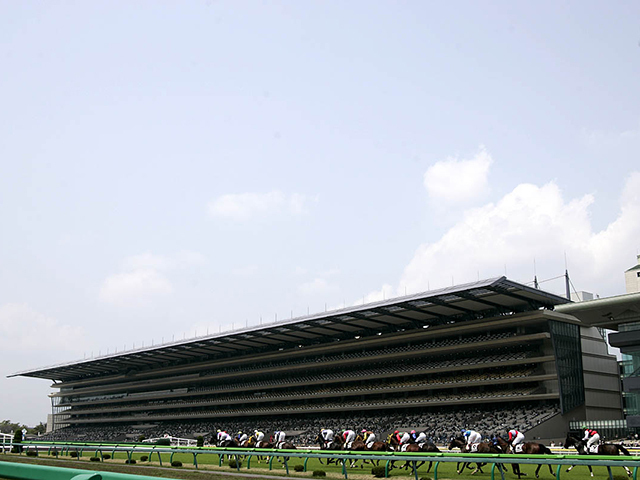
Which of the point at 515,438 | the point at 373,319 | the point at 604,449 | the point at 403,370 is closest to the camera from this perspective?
the point at 604,449

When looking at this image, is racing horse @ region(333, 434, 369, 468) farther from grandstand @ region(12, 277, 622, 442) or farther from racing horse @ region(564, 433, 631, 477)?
grandstand @ region(12, 277, 622, 442)

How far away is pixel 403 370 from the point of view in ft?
211

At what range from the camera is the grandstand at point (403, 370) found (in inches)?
2147

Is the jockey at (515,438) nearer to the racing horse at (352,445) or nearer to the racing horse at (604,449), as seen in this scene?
the racing horse at (604,449)

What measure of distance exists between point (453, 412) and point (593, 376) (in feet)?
41.8

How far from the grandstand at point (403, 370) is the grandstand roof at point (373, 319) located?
0.13 metres

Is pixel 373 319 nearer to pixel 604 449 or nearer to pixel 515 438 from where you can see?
pixel 515 438

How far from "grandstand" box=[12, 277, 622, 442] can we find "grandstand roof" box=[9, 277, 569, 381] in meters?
0.13

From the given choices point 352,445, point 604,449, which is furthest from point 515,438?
point 352,445

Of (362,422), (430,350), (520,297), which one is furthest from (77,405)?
(520,297)

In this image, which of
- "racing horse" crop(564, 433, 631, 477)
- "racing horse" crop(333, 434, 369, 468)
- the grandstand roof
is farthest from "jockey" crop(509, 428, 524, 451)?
the grandstand roof

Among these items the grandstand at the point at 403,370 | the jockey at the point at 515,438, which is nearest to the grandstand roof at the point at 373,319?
the grandstand at the point at 403,370

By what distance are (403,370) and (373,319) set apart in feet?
19.7

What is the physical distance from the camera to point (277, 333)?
71.3m
